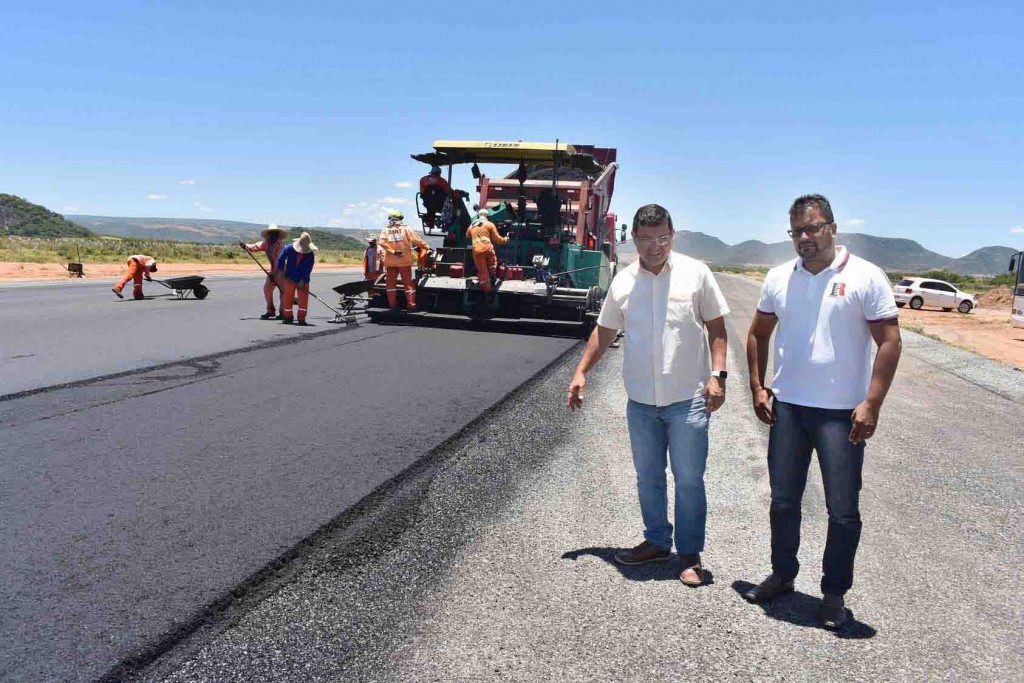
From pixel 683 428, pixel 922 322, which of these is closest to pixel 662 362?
pixel 683 428

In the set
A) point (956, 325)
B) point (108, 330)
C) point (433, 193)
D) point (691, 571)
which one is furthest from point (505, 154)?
point (956, 325)

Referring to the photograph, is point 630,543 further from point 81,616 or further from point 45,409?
point 45,409

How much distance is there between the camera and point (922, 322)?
1028 inches

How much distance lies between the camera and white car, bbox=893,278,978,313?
3234cm

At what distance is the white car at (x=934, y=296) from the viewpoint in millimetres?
32344

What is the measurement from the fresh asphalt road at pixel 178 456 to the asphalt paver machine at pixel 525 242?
1807 millimetres

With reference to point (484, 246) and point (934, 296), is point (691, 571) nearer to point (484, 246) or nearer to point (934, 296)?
point (484, 246)

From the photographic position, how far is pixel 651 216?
12.3ft

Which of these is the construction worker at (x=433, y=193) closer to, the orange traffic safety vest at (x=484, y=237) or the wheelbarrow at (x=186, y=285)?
the orange traffic safety vest at (x=484, y=237)

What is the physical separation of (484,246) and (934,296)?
26.5 m

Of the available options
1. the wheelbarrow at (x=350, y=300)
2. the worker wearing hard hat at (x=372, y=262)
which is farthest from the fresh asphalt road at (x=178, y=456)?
the worker wearing hard hat at (x=372, y=262)

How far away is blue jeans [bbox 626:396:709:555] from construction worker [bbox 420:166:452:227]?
36.4 feet

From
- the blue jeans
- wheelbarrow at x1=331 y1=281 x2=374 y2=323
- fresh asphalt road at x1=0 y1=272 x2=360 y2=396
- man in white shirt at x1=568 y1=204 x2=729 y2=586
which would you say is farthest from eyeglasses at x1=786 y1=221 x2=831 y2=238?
wheelbarrow at x1=331 y1=281 x2=374 y2=323

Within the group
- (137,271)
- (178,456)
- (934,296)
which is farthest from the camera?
(934,296)
